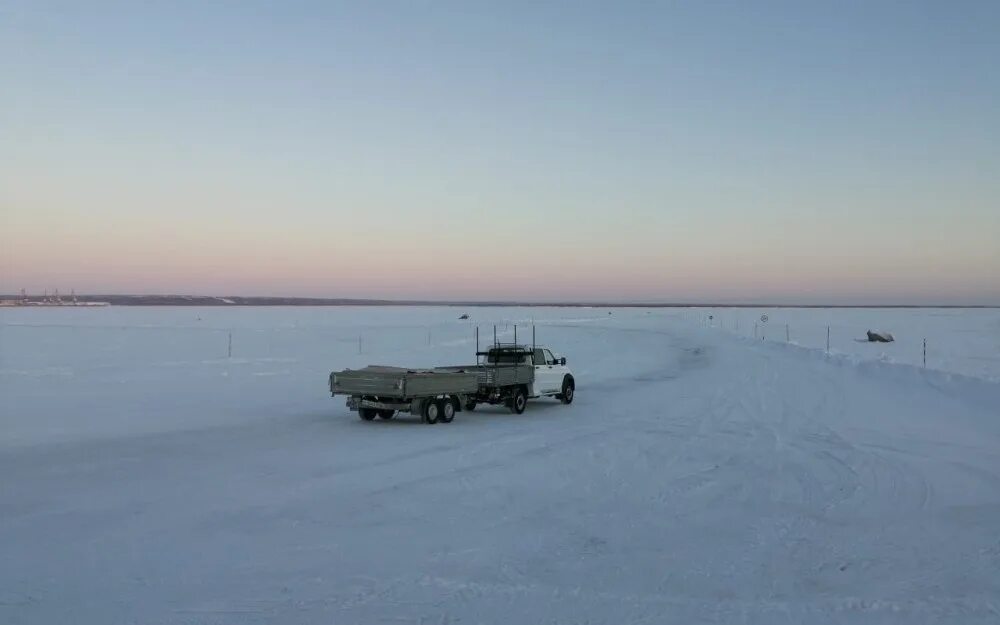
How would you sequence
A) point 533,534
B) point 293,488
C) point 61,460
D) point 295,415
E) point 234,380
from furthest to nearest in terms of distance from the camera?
point 234,380
point 295,415
point 61,460
point 293,488
point 533,534

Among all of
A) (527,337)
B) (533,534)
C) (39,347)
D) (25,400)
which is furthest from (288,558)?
(527,337)

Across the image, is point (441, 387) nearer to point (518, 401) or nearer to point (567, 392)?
point (518, 401)

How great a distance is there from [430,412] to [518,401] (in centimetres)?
339

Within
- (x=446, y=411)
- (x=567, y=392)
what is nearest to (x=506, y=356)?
(x=567, y=392)

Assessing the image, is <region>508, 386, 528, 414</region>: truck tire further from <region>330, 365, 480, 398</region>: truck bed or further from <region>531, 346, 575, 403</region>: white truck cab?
<region>330, 365, 480, 398</region>: truck bed

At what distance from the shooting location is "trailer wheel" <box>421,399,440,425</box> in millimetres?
21266

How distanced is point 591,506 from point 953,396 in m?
19.1

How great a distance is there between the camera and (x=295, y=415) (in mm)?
22594

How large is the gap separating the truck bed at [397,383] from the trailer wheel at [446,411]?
247 millimetres

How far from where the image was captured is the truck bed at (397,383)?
822 inches

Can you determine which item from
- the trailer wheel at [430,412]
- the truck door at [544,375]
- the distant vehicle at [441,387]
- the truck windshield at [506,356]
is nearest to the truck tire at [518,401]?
the distant vehicle at [441,387]

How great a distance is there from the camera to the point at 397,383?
20.9 meters

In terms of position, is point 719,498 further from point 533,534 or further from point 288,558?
point 288,558

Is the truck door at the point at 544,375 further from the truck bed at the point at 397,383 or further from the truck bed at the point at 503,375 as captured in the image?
the truck bed at the point at 397,383
